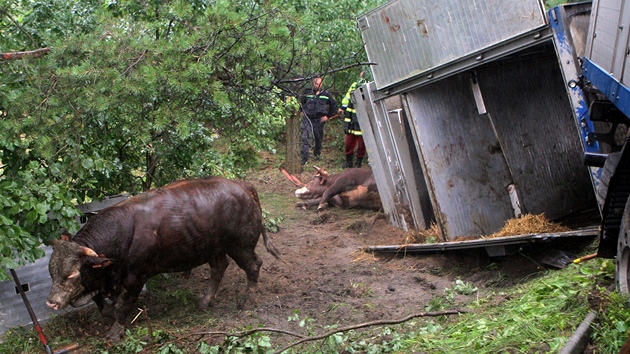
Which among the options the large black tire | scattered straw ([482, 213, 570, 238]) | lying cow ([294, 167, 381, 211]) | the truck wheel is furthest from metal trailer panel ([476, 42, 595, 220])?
lying cow ([294, 167, 381, 211])

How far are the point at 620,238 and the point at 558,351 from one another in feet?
3.33

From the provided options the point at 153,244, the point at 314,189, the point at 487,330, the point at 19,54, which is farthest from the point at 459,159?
the point at 314,189

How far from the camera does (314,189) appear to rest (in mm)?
14352

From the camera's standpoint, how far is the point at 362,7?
13.9 meters

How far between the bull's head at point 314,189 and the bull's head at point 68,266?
7.75 metres

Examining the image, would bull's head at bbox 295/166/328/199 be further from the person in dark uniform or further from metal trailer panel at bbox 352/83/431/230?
metal trailer panel at bbox 352/83/431/230

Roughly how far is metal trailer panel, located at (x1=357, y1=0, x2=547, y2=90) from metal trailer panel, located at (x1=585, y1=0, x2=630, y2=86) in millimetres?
1337

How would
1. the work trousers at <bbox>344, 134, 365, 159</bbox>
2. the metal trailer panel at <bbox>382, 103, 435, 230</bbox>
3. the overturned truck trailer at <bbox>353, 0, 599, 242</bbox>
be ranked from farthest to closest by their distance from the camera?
1. the work trousers at <bbox>344, 134, 365, 159</bbox>
2. the metal trailer panel at <bbox>382, 103, 435, 230</bbox>
3. the overturned truck trailer at <bbox>353, 0, 599, 242</bbox>

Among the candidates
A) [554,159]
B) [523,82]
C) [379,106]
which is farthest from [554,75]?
[379,106]

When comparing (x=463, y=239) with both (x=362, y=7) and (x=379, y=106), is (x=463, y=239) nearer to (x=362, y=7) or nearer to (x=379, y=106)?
(x=379, y=106)

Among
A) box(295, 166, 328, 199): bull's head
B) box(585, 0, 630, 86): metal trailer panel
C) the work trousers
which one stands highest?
box(585, 0, 630, 86): metal trailer panel

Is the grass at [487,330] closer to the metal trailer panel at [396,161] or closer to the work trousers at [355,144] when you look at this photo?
the metal trailer panel at [396,161]

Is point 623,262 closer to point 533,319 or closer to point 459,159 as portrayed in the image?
point 533,319

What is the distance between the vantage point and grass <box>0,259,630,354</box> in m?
4.49
